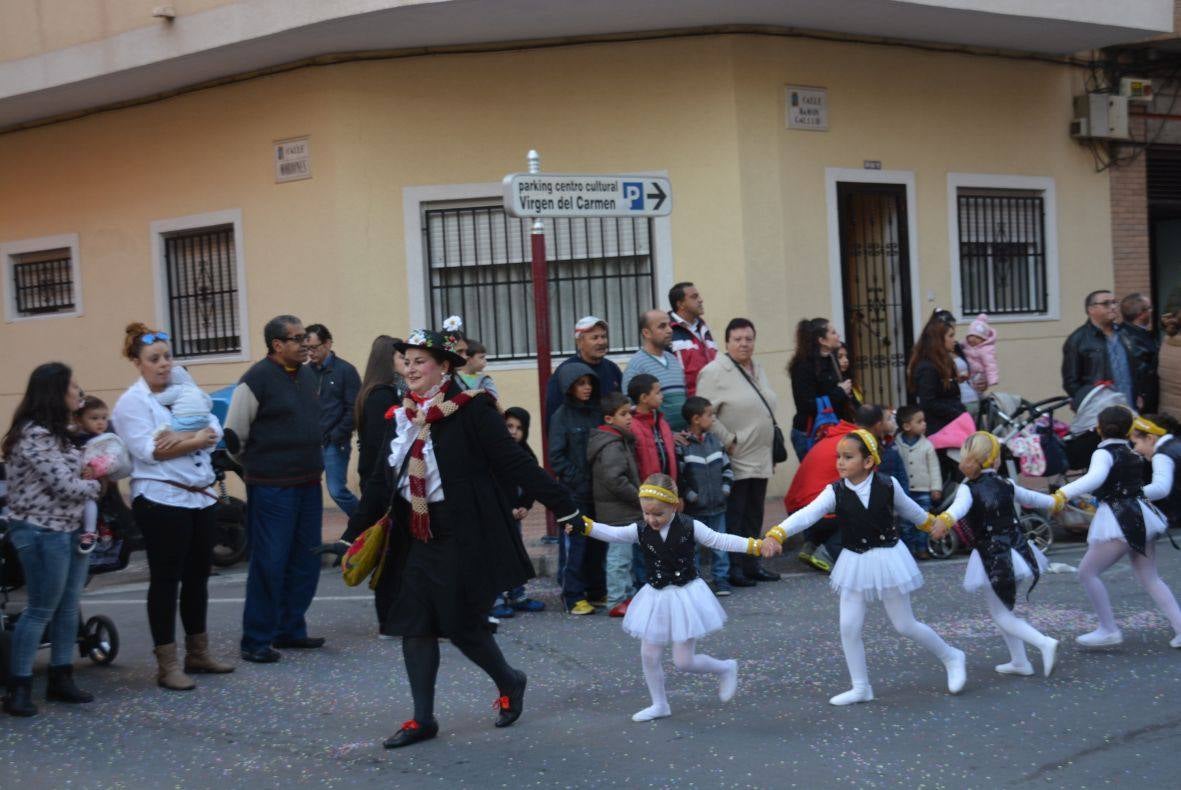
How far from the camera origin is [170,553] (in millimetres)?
7570

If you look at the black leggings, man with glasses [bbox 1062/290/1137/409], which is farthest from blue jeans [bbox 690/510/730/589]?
man with glasses [bbox 1062/290/1137/409]

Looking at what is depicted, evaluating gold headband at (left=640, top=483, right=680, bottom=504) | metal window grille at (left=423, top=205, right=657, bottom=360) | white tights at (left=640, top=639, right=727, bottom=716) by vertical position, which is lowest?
white tights at (left=640, top=639, right=727, bottom=716)

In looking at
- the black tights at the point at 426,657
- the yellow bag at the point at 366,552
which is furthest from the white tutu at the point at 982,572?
the yellow bag at the point at 366,552

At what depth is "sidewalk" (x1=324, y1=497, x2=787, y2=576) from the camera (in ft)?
35.5

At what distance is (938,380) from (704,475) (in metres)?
2.84

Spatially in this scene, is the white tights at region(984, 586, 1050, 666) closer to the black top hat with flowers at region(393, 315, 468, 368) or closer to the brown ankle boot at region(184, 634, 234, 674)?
the black top hat with flowers at region(393, 315, 468, 368)

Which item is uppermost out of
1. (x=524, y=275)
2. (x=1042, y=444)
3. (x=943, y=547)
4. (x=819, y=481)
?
(x=524, y=275)

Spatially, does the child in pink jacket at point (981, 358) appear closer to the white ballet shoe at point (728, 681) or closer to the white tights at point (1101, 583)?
the white tights at point (1101, 583)

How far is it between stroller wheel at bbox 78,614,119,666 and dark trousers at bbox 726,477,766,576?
423cm

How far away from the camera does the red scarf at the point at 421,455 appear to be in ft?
20.7

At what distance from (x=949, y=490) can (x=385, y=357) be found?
16.3ft

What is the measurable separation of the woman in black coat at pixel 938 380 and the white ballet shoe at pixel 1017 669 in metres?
4.64

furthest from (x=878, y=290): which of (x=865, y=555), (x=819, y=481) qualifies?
(x=865, y=555)

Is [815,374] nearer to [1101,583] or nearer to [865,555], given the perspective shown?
[1101,583]
